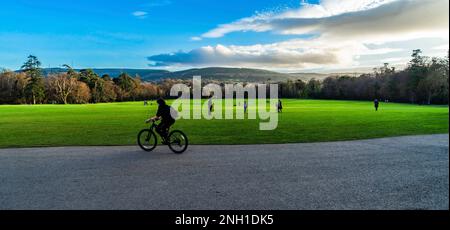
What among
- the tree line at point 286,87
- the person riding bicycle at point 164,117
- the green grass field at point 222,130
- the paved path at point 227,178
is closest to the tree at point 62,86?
the tree line at point 286,87

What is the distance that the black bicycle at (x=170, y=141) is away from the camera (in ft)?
32.0

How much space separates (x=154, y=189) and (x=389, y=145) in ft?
30.1

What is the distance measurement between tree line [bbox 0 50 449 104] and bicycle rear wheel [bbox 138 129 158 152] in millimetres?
72389

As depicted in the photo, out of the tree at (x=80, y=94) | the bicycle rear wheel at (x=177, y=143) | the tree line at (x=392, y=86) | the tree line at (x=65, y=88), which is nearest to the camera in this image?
the bicycle rear wheel at (x=177, y=143)

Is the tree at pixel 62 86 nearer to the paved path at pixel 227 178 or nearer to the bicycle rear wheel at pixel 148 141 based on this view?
the bicycle rear wheel at pixel 148 141

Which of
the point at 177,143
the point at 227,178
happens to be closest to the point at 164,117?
the point at 177,143

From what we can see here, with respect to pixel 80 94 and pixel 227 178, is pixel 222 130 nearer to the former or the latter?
pixel 227 178

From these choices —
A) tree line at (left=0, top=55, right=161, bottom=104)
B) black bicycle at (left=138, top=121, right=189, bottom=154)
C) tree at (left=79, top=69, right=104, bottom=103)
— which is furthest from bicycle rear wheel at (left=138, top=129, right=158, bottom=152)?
tree at (left=79, top=69, right=104, bottom=103)

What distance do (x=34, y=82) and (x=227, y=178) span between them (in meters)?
100

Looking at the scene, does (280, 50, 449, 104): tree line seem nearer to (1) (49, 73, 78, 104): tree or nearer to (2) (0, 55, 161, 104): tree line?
(2) (0, 55, 161, 104): tree line

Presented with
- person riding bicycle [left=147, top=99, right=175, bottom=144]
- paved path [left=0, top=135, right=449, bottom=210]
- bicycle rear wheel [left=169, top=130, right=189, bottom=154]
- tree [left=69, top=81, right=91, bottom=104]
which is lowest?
paved path [left=0, top=135, right=449, bottom=210]

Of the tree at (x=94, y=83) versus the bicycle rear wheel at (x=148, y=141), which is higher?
the tree at (x=94, y=83)

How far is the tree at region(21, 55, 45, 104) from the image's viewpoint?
88.2 m
